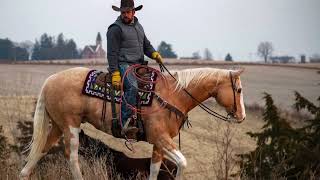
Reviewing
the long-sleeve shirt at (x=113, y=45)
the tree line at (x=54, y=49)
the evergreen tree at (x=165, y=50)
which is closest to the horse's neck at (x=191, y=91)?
the long-sleeve shirt at (x=113, y=45)

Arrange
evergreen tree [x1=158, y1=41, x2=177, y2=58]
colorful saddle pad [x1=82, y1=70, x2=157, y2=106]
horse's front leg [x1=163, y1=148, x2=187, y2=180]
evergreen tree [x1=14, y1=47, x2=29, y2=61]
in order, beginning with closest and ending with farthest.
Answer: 1. horse's front leg [x1=163, y1=148, x2=187, y2=180]
2. colorful saddle pad [x1=82, y1=70, x2=157, y2=106]
3. evergreen tree [x1=14, y1=47, x2=29, y2=61]
4. evergreen tree [x1=158, y1=41, x2=177, y2=58]

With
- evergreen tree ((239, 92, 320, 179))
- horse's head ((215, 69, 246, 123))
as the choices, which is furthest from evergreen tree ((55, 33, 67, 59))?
horse's head ((215, 69, 246, 123))

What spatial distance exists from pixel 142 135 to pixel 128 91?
631mm

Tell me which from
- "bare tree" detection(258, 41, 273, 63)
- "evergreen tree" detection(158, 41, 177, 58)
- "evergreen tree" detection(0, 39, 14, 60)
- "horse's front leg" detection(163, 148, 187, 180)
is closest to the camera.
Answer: "horse's front leg" detection(163, 148, 187, 180)

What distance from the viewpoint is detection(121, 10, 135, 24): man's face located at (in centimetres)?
605

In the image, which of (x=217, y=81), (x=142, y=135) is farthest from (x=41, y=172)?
(x=217, y=81)

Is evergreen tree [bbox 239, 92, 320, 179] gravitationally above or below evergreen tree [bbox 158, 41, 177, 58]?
below

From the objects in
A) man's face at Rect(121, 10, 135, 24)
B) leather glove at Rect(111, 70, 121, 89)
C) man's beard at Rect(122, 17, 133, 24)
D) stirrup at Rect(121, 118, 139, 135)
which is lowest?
stirrup at Rect(121, 118, 139, 135)

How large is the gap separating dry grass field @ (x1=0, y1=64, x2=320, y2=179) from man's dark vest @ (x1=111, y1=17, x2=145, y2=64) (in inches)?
58.8

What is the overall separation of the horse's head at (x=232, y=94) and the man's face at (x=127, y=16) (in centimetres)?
152

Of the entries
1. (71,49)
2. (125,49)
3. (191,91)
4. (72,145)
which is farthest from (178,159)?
(71,49)

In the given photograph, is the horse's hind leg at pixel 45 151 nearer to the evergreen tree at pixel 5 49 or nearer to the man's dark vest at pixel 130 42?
the man's dark vest at pixel 130 42

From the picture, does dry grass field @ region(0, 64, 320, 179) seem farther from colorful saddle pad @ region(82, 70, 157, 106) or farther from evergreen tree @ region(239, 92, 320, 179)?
colorful saddle pad @ region(82, 70, 157, 106)

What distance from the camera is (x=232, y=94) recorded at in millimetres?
6086
